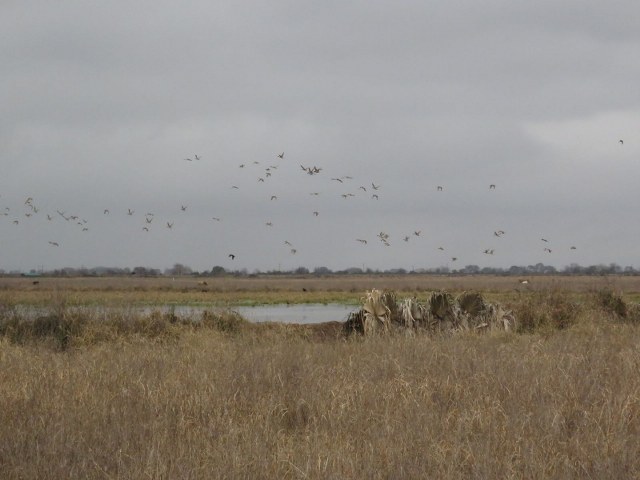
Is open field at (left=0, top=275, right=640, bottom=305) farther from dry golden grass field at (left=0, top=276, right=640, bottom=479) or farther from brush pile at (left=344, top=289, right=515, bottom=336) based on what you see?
dry golden grass field at (left=0, top=276, right=640, bottom=479)

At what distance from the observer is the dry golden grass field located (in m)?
6.98

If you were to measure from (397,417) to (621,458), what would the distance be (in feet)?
8.87

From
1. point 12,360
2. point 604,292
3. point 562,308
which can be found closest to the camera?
point 12,360

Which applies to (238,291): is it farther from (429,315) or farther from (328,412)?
(328,412)

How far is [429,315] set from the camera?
69.8 ft

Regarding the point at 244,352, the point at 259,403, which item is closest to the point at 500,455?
the point at 259,403

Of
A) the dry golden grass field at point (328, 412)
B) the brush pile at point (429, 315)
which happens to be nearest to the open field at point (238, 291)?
the brush pile at point (429, 315)

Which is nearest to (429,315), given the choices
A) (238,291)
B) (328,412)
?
(328,412)

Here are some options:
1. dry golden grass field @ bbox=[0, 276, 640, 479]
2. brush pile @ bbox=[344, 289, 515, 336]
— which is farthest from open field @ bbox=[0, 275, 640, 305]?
dry golden grass field @ bbox=[0, 276, 640, 479]

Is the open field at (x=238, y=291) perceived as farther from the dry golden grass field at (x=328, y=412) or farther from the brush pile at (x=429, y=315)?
the dry golden grass field at (x=328, y=412)

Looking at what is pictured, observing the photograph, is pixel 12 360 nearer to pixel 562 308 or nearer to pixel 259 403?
pixel 259 403

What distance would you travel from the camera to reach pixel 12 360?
14047 millimetres

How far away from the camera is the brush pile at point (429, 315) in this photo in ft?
67.8

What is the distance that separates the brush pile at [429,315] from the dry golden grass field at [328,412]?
16.7 ft
